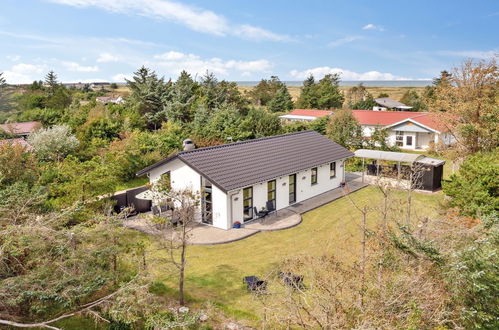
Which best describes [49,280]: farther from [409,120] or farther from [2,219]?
[409,120]

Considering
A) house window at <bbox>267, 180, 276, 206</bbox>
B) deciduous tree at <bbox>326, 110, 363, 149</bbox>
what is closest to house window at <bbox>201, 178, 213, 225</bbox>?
house window at <bbox>267, 180, 276, 206</bbox>

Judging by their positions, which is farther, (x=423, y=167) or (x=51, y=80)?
(x=51, y=80)

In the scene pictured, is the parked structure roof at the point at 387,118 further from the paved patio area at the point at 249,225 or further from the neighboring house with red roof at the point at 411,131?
the paved patio area at the point at 249,225

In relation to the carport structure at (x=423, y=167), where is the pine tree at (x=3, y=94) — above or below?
above

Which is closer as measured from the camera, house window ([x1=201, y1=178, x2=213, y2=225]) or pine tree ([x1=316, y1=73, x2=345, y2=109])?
house window ([x1=201, y1=178, x2=213, y2=225])

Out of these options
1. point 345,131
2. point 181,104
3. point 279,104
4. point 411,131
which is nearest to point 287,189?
point 345,131

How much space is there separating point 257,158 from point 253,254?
6803 mm

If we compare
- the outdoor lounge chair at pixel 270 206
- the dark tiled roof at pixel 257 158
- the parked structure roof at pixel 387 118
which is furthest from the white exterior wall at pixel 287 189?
the parked structure roof at pixel 387 118

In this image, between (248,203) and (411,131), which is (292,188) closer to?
(248,203)

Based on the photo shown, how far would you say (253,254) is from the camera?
15133mm

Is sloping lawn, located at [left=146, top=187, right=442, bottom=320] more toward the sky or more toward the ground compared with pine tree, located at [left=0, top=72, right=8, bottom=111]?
more toward the ground

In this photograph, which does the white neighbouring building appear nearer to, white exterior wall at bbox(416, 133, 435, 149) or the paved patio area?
the paved patio area

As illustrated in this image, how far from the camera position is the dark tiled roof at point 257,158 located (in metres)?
18.0

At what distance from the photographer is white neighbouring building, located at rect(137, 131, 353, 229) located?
17859mm
